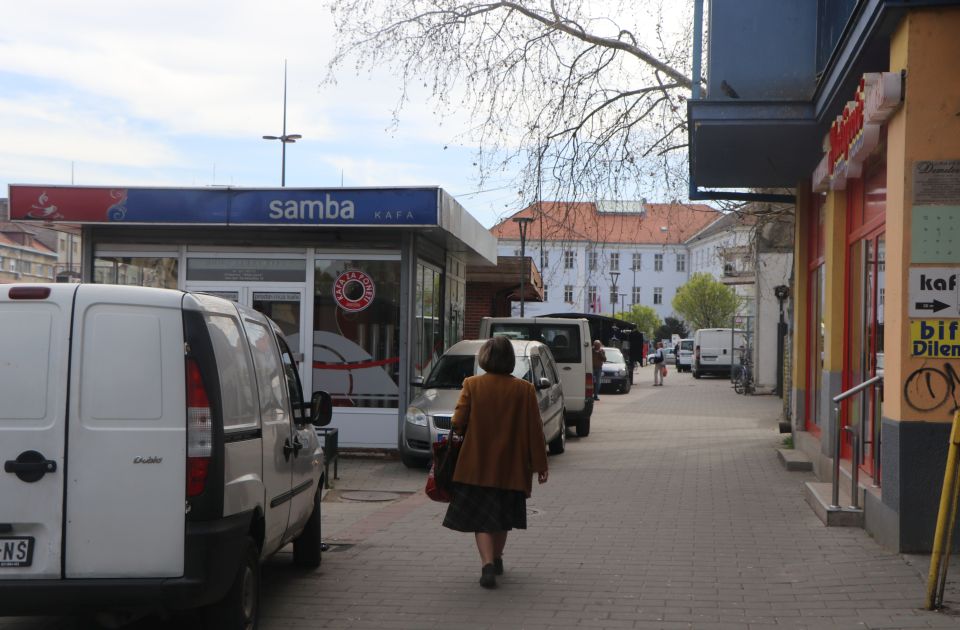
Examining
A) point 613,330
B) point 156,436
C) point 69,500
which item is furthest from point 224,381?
point 613,330

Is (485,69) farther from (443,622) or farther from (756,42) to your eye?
(443,622)

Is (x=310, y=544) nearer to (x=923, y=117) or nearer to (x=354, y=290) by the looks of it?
(x=923, y=117)

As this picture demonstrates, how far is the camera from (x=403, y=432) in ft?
47.2

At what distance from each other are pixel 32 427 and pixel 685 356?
63.6m

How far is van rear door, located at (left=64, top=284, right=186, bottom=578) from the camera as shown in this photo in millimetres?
5062

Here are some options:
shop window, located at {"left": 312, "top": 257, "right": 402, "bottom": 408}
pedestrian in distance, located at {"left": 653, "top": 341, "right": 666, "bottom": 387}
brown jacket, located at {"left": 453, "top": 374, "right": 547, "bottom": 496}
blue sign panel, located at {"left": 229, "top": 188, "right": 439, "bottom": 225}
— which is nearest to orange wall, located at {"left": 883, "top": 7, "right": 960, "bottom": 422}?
brown jacket, located at {"left": 453, "top": 374, "right": 547, "bottom": 496}

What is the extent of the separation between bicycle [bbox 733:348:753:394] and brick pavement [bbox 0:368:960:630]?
2370 cm

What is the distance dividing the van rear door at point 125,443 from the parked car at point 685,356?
2464 inches

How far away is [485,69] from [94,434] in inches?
487

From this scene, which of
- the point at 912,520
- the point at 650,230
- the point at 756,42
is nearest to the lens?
the point at 912,520

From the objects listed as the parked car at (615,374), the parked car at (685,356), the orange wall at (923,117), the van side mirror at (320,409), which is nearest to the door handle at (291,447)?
the van side mirror at (320,409)

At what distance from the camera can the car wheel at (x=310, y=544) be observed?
7.87 m

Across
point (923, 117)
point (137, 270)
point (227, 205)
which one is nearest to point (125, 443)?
point (923, 117)

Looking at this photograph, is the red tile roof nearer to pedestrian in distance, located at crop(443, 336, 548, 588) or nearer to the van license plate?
pedestrian in distance, located at crop(443, 336, 548, 588)
